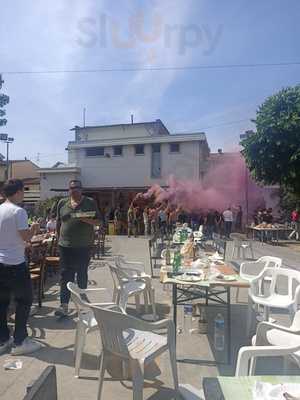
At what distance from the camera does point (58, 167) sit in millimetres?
27156

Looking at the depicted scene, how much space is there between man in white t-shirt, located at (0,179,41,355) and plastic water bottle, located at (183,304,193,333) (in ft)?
6.34

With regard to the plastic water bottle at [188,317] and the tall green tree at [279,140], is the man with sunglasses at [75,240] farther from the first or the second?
the tall green tree at [279,140]

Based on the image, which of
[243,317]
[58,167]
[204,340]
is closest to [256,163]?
[243,317]

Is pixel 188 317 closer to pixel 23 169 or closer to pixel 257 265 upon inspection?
pixel 257 265

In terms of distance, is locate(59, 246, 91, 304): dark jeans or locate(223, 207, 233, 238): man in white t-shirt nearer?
locate(59, 246, 91, 304): dark jeans

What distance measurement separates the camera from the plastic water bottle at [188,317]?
4.89m

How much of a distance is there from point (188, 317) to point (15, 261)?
2.61 metres

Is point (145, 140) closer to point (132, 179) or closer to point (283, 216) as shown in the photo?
point (132, 179)

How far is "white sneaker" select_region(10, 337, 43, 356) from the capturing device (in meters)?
3.92

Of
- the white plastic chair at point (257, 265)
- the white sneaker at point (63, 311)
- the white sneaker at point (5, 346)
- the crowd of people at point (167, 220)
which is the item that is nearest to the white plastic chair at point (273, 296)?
the white plastic chair at point (257, 265)

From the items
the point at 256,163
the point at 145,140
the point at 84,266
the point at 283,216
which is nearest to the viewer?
the point at 84,266

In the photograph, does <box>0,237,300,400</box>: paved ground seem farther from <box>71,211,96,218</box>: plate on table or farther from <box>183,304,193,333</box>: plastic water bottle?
<box>71,211,96,218</box>: plate on table

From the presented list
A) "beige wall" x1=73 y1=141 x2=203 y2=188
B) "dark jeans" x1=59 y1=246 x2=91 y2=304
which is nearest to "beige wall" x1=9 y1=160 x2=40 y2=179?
"beige wall" x1=73 y1=141 x2=203 y2=188

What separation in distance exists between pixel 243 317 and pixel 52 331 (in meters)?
2.68
